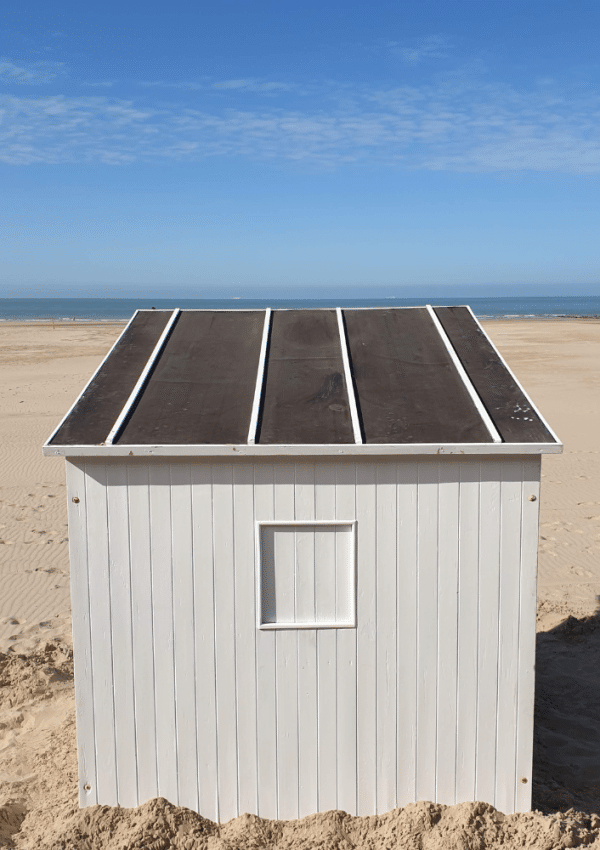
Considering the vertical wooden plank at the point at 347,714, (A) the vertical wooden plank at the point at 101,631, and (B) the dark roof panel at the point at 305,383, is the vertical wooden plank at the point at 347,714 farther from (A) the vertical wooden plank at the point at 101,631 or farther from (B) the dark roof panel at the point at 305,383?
(A) the vertical wooden plank at the point at 101,631

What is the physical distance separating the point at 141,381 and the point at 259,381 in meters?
0.98

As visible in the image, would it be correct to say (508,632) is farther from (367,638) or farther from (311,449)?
(311,449)

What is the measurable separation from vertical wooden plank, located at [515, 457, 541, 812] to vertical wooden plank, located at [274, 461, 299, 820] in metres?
1.69

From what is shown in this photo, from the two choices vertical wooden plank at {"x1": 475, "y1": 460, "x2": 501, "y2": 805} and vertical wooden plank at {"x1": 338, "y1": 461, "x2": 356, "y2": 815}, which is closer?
vertical wooden plank at {"x1": 475, "y1": 460, "x2": 501, "y2": 805}

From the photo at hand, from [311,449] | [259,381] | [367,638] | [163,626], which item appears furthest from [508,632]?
[259,381]

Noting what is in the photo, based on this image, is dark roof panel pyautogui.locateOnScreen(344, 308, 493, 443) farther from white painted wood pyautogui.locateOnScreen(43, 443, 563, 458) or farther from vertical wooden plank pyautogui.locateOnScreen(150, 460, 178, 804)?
vertical wooden plank pyautogui.locateOnScreen(150, 460, 178, 804)

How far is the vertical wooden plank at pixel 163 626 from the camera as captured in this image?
525cm

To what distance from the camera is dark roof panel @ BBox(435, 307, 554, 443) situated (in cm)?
523

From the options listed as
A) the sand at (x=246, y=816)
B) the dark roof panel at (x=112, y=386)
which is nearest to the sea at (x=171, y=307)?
the sand at (x=246, y=816)

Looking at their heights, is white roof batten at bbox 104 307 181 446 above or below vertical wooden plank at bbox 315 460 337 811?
above

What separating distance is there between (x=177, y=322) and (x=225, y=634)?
303 centimetres

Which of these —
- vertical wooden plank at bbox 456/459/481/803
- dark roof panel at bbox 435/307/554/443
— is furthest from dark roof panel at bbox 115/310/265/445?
dark roof panel at bbox 435/307/554/443

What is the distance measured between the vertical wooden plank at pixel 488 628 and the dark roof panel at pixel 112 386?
2838 millimetres

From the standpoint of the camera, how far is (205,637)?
5336mm
